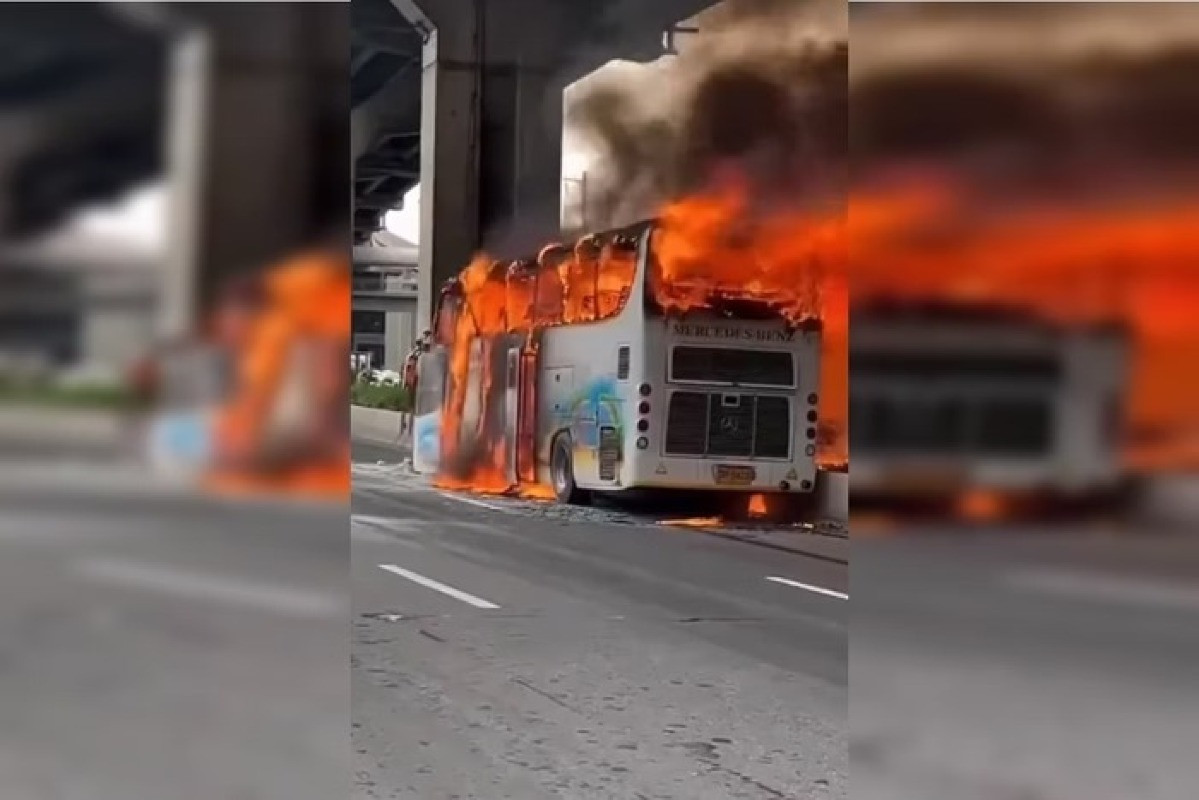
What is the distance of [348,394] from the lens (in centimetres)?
189

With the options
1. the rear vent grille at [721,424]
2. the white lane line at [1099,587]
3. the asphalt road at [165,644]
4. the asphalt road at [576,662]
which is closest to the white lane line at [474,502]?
the asphalt road at [576,662]

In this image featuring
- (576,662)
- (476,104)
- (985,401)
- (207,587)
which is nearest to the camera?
(207,587)

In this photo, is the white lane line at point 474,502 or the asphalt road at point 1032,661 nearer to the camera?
the asphalt road at point 1032,661

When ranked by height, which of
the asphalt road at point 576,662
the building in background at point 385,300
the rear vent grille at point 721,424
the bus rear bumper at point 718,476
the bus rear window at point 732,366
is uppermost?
the building in background at point 385,300

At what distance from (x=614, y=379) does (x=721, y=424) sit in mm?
272

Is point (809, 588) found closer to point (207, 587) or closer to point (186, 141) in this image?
point (207, 587)

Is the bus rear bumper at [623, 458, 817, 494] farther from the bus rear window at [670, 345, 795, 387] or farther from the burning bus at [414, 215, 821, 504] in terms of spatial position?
the bus rear window at [670, 345, 795, 387]

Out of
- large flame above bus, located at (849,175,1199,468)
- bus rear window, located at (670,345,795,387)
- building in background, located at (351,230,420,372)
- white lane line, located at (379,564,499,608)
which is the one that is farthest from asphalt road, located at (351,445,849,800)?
large flame above bus, located at (849,175,1199,468)

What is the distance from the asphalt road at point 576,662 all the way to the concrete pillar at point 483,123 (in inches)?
17.1

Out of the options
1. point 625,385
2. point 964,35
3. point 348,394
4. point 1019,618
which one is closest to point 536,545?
point 625,385

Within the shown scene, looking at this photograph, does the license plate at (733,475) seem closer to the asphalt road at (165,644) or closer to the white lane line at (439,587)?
the white lane line at (439,587)

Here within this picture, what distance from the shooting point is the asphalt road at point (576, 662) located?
2.49 meters

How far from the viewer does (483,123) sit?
248 centimetres

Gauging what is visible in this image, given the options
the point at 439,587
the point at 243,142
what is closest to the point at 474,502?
the point at 439,587
